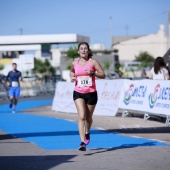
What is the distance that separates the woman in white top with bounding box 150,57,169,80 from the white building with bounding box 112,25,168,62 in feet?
315

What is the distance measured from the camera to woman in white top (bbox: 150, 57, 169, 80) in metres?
16.7

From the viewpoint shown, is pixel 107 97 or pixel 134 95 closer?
pixel 134 95

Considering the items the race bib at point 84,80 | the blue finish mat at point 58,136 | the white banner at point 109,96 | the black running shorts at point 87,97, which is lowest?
the blue finish mat at point 58,136

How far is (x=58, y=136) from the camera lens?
13.1 metres

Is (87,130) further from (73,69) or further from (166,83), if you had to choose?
(166,83)

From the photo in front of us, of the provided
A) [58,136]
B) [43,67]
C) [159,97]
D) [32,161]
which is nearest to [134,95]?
[159,97]

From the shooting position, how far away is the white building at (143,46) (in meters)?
114

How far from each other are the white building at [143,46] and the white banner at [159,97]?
3795 inches

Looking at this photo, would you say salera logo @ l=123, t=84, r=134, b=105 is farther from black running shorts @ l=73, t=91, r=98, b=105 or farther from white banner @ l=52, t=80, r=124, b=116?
black running shorts @ l=73, t=91, r=98, b=105

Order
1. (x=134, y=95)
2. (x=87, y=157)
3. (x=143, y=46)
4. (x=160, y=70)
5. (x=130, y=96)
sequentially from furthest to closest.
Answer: (x=143, y=46)
(x=130, y=96)
(x=134, y=95)
(x=160, y=70)
(x=87, y=157)

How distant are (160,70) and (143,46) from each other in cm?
10069

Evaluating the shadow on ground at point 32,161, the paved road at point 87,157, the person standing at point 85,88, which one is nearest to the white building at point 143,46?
the paved road at point 87,157

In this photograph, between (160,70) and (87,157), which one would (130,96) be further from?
(87,157)

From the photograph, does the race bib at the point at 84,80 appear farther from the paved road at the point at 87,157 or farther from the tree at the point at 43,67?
the tree at the point at 43,67
